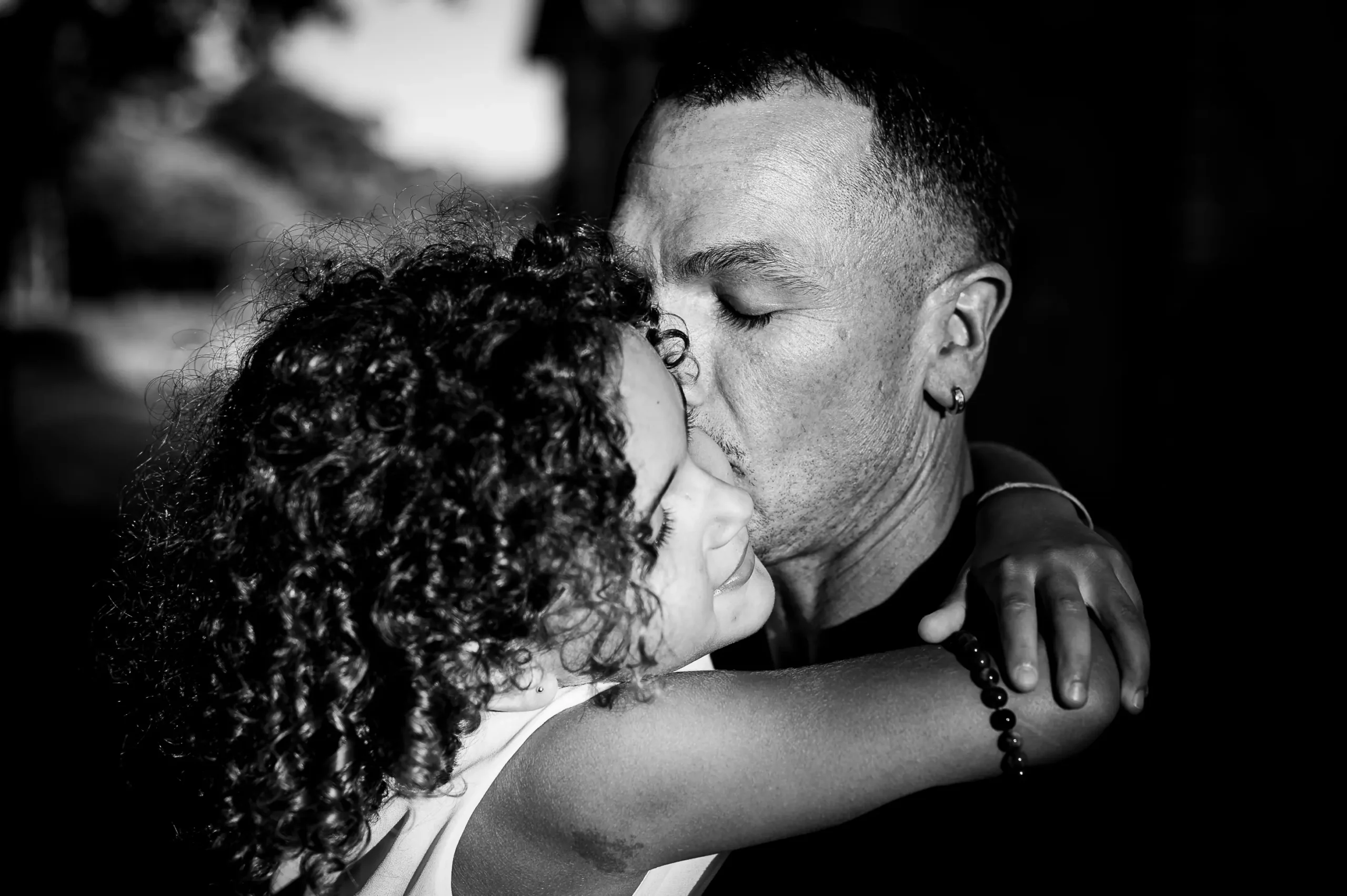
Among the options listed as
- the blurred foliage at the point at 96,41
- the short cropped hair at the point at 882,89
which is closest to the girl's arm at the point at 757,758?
the short cropped hair at the point at 882,89

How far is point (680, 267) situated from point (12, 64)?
937 centimetres

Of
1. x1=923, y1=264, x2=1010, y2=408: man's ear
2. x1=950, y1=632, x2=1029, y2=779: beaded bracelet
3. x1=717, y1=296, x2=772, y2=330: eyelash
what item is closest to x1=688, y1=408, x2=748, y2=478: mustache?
x1=717, y1=296, x2=772, y2=330: eyelash

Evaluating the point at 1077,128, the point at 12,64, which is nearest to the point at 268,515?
the point at 1077,128

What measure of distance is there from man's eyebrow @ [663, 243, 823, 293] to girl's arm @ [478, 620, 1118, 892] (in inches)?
30.3

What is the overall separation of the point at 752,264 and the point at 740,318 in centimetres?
13

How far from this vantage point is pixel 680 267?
80.6 inches

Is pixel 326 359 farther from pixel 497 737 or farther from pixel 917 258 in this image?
pixel 917 258

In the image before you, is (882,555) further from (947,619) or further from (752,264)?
(752,264)

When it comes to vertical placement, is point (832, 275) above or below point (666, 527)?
above

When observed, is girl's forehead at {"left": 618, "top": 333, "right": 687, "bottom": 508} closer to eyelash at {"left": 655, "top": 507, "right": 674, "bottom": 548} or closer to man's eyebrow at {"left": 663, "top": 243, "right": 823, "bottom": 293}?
eyelash at {"left": 655, "top": 507, "right": 674, "bottom": 548}

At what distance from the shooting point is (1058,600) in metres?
1.70

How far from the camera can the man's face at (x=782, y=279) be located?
2018mm

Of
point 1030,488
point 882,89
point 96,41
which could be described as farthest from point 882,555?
point 96,41

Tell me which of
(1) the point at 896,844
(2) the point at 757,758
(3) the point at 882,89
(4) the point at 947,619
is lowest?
(1) the point at 896,844
